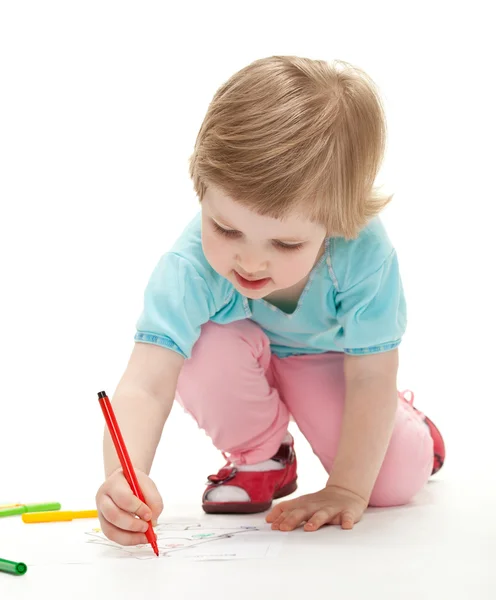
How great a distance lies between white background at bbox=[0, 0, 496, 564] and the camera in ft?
7.20

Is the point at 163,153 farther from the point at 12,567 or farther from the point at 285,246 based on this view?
the point at 12,567

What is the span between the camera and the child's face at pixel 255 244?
109 cm

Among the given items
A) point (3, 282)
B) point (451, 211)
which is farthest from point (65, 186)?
point (451, 211)

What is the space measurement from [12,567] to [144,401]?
291 millimetres

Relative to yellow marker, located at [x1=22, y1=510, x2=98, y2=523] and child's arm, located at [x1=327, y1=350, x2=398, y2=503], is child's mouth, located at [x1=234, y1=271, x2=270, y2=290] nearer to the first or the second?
child's arm, located at [x1=327, y1=350, x2=398, y2=503]

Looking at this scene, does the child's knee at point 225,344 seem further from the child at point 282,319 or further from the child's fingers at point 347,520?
the child's fingers at point 347,520

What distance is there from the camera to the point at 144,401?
1200 millimetres

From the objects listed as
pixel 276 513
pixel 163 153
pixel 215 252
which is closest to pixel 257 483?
pixel 276 513

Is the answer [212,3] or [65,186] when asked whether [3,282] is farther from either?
[212,3]

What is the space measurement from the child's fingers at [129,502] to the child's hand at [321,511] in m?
0.20

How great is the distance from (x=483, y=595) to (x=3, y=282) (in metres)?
1.58

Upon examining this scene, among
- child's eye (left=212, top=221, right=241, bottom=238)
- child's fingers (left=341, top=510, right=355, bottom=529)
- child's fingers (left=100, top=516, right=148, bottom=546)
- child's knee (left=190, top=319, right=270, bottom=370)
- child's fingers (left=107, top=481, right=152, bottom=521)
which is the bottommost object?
child's fingers (left=341, top=510, right=355, bottom=529)

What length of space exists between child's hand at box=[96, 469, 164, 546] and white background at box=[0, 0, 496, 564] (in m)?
1.03

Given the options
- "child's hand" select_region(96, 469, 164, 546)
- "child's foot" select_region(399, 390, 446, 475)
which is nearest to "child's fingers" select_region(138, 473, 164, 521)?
"child's hand" select_region(96, 469, 164, 546)
